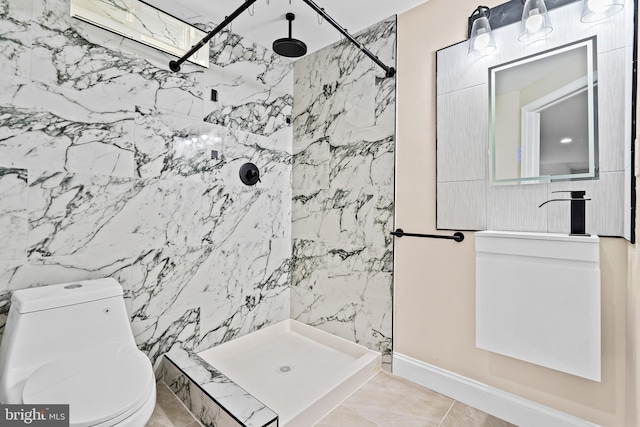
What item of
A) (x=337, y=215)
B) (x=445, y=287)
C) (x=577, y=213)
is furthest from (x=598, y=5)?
(x=337, y=215)

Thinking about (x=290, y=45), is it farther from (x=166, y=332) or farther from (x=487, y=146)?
(x=166, y=332)

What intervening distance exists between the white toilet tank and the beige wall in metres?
1.72

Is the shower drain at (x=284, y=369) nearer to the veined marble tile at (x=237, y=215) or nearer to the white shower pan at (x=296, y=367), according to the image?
the white shower pan at (x=296, y=367)

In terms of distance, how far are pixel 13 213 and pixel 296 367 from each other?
74.0 inches

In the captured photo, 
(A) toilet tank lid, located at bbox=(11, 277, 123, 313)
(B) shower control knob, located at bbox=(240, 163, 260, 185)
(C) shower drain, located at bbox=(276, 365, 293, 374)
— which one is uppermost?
(B) shower control knob, located at bbox=(240, 163, 260, 185)

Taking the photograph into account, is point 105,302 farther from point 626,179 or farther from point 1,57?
point 626,179

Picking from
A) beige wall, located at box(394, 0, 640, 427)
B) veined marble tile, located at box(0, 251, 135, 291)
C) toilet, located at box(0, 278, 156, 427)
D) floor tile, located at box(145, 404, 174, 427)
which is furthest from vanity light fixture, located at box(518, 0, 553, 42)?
floor tile, located at box(145, 404, 174, 427)

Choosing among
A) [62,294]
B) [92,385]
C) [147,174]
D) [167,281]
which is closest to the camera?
[92,385]

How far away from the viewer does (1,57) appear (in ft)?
4.99

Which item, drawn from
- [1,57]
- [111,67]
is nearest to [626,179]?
[111,67]

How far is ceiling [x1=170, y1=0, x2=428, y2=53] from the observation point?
2.10 metres

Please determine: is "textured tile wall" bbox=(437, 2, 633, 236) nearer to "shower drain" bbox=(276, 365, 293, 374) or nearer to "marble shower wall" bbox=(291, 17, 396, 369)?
"marble shower wall" bbox=(291, 17, 396, 369)

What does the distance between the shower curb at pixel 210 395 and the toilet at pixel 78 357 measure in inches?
14.3

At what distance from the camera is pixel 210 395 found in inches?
63.9
